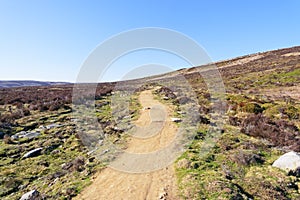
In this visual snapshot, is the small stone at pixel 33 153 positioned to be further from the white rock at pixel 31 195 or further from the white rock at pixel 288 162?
the white rock at pixel 288 162

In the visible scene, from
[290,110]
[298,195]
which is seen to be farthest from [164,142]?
[290,110]

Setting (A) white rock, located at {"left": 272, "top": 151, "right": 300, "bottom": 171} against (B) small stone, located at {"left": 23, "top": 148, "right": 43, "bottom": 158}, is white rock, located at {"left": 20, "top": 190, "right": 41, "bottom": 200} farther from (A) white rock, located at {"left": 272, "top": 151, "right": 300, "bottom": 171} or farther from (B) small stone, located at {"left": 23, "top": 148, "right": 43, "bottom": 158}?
(A) white rock, located at {"left": 272, "top": 151, "right": 300, "bottom": 171}

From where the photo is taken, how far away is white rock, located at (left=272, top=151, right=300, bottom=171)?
1096 cm

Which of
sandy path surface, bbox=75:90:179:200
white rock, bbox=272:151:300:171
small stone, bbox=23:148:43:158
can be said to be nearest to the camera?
sandy path surface, bbox=75:90:179:200

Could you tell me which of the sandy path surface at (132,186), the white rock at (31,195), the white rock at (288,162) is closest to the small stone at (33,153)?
the white rock at (31,195)

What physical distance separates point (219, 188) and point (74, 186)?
5.94 m

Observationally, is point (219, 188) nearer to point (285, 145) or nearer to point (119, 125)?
point (285, 145)

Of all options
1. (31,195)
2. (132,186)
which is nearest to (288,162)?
(132,186)

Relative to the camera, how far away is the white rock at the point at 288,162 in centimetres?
1096

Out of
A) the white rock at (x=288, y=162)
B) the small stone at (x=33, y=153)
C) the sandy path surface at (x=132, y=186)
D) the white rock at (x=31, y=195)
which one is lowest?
the white rock at (x=31, y=195)

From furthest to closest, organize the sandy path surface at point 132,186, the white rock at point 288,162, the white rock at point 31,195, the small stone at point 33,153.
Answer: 1. the small stone at point 33,153
2. the white rock at point 288,162
3. the white rock at point 31,195
4. the sandy path surface at point 132,186

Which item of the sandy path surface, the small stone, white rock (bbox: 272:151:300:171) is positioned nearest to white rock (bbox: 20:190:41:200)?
the sandy path surface

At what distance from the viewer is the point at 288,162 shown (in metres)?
11.2

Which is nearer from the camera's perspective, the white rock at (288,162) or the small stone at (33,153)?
the white rock at (288,162)
